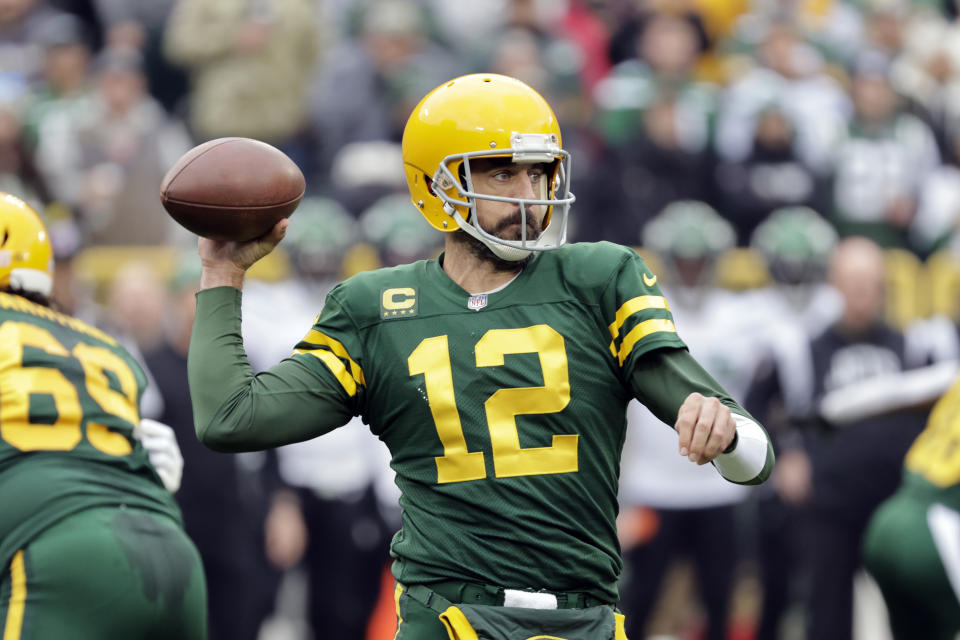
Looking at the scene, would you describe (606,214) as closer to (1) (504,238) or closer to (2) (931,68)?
(2) (931,68)

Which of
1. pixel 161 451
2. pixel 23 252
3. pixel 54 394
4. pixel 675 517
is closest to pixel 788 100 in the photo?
pixel 675 517

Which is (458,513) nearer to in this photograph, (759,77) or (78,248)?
(78,248)

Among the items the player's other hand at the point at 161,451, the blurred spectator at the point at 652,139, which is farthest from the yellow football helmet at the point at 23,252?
the blurred spectator at the point at 652,139

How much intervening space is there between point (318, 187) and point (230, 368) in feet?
21.4

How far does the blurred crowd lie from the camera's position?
8.19 metres

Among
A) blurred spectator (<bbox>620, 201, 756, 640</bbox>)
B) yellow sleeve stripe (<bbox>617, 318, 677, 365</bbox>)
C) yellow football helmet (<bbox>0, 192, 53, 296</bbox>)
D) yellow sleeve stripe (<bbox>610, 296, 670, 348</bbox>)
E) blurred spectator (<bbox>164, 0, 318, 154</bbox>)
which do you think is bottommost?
blurred spectator (<bbox>620, 201, 756, 640</bbox>)

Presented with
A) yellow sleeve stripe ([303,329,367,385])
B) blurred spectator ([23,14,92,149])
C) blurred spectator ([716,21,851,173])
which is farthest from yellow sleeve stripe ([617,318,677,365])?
blurred spectator ([23,14,92,149])

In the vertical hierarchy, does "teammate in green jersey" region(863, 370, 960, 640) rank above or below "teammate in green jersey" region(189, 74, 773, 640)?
below

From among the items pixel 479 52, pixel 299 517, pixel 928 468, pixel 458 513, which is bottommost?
pixel 299 517

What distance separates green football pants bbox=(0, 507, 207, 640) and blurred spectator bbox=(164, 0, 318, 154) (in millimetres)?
5850

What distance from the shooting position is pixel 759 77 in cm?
1050

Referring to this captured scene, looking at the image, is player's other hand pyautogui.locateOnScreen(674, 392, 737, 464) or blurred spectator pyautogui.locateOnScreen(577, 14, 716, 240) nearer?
player's other hand pyautogui.locateOnScreen(674, 392, 737, 464)

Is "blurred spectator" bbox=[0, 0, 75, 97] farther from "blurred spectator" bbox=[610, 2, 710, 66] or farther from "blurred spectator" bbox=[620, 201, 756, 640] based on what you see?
"blurred spectator" bbox=[620, 201, 756, 640]

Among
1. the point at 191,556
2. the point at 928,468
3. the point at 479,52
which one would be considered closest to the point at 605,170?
the point at 479,52
